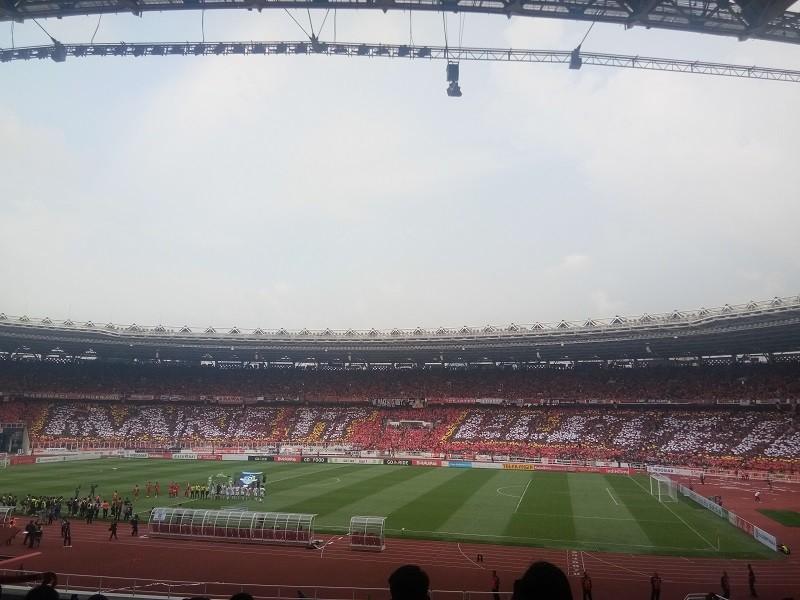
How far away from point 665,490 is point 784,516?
31.1 ft

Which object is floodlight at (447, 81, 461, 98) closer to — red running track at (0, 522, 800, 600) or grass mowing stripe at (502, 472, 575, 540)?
red running track at (0, 522, 800, 600)

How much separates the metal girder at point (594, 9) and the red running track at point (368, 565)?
55.2 ft

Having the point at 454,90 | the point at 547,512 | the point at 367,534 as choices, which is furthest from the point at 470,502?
the point at 454,90

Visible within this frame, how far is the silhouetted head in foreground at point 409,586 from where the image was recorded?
11.7ft

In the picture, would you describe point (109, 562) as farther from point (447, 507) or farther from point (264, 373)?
point (264, 373)

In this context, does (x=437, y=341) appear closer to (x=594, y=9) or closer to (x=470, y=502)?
(x=470, y=502)

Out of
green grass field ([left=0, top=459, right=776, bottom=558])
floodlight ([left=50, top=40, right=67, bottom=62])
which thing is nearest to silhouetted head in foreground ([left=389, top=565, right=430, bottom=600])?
floodlight ([left=50, top=40, right=67, bottom=62])

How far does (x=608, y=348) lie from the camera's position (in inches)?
2569

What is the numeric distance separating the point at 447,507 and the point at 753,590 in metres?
17.4

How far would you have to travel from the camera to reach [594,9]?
14.0 metres

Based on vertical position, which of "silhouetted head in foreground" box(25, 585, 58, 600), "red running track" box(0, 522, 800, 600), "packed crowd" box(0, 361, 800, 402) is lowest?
"red running track" box(0, 522, 800, 600)

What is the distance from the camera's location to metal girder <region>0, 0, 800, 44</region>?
1295 centimetres

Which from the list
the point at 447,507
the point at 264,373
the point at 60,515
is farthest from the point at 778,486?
the point at 264,373

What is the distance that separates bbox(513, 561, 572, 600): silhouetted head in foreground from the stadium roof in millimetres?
54817
